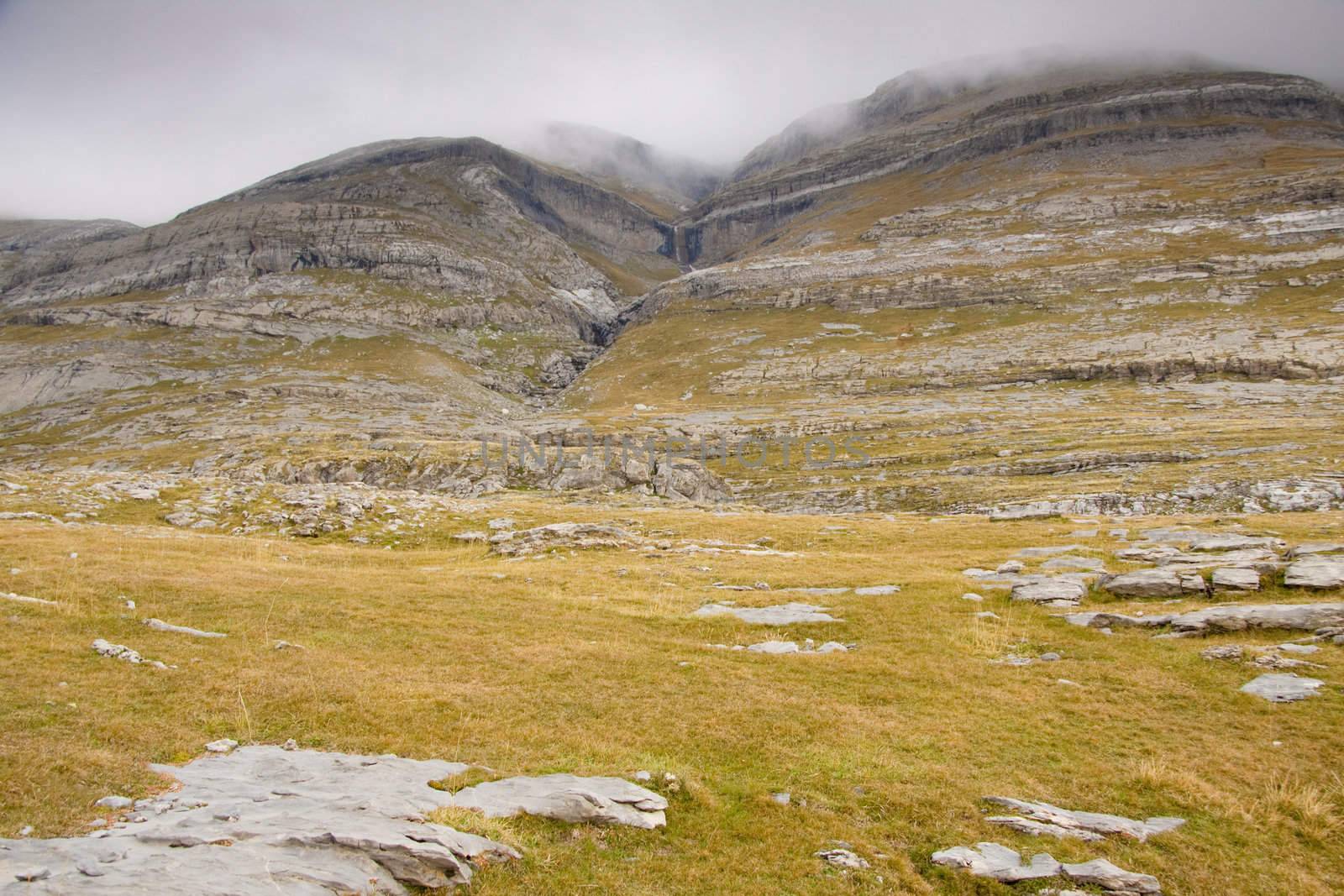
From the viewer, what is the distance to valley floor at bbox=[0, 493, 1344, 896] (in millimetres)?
9383

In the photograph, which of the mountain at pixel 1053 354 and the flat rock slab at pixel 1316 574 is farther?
the mountain at pixel 1053 354

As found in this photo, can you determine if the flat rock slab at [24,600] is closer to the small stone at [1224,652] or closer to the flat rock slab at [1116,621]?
the flat rock slab at [1116,621]

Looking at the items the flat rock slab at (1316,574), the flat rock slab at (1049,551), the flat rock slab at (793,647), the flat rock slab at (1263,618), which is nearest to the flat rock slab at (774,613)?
the flat rock slab at (793,647)

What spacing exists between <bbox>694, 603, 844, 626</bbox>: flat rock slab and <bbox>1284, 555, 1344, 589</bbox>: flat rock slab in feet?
47.7

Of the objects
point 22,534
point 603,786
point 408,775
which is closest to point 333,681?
point 408,775

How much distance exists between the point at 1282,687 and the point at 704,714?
537 inches

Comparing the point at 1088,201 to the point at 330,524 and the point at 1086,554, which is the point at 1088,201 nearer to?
the point at 1086,554

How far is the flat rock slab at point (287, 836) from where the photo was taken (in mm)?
6984

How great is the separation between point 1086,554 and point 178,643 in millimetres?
34013

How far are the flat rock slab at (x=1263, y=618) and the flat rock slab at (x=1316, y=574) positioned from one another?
2.29m

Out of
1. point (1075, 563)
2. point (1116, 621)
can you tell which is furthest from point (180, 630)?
point (1075, 563)

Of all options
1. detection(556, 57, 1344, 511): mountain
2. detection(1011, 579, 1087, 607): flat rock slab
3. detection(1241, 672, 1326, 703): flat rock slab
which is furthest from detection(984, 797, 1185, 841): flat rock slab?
detection(556, 57, 1344, 511): mountain

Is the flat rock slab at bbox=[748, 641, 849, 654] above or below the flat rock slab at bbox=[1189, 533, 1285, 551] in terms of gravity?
below

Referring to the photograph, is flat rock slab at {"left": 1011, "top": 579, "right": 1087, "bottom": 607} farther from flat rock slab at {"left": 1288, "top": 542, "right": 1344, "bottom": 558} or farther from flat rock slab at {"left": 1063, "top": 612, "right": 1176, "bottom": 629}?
flat rock slab at {"left": 1288, "top": 542, "right": 1344, "bottom": 558}
